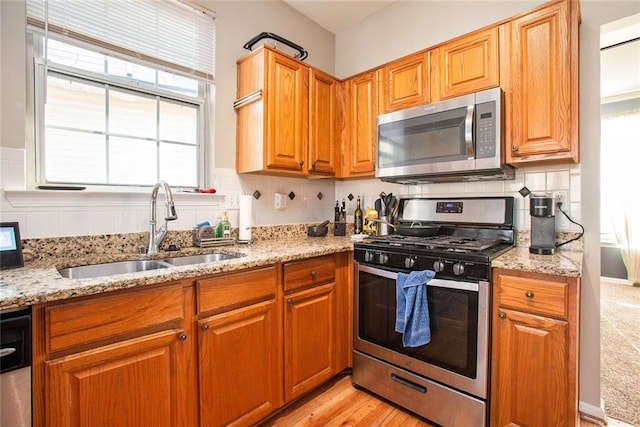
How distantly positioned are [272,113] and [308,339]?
1.42 meters

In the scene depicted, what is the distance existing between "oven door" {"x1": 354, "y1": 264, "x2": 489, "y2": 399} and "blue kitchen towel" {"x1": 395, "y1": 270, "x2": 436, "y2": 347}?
5 centimetres

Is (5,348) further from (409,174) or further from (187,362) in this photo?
(409,174)

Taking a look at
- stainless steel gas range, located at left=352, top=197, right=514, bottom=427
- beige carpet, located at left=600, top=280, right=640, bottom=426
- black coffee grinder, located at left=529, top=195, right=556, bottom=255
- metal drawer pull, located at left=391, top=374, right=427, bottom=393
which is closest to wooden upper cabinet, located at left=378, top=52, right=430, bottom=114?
stainless steel gas range, located at left=352, top=197, right=514, bottom=427

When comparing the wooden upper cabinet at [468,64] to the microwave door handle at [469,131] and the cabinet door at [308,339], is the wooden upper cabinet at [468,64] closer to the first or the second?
the microwave door handle at [469,131]

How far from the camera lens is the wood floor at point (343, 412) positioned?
1.65 m

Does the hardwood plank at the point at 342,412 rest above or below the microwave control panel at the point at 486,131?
below

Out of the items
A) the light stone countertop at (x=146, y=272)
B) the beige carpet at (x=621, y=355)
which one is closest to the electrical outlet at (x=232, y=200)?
the light stone countertop at (x=146, y=272)

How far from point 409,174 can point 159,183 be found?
4.91ft

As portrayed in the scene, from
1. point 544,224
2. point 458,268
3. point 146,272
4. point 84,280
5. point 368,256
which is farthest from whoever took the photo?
point 368,256

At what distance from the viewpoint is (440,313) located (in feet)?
5.18

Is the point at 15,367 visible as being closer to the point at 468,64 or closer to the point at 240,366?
the point at 240,366

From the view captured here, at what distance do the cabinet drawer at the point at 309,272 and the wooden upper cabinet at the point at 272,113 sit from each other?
682 millimetres

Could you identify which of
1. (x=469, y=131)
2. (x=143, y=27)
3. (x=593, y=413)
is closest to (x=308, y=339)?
(x=469, y=131)

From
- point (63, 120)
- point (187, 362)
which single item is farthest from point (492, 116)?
point (63, 120)
